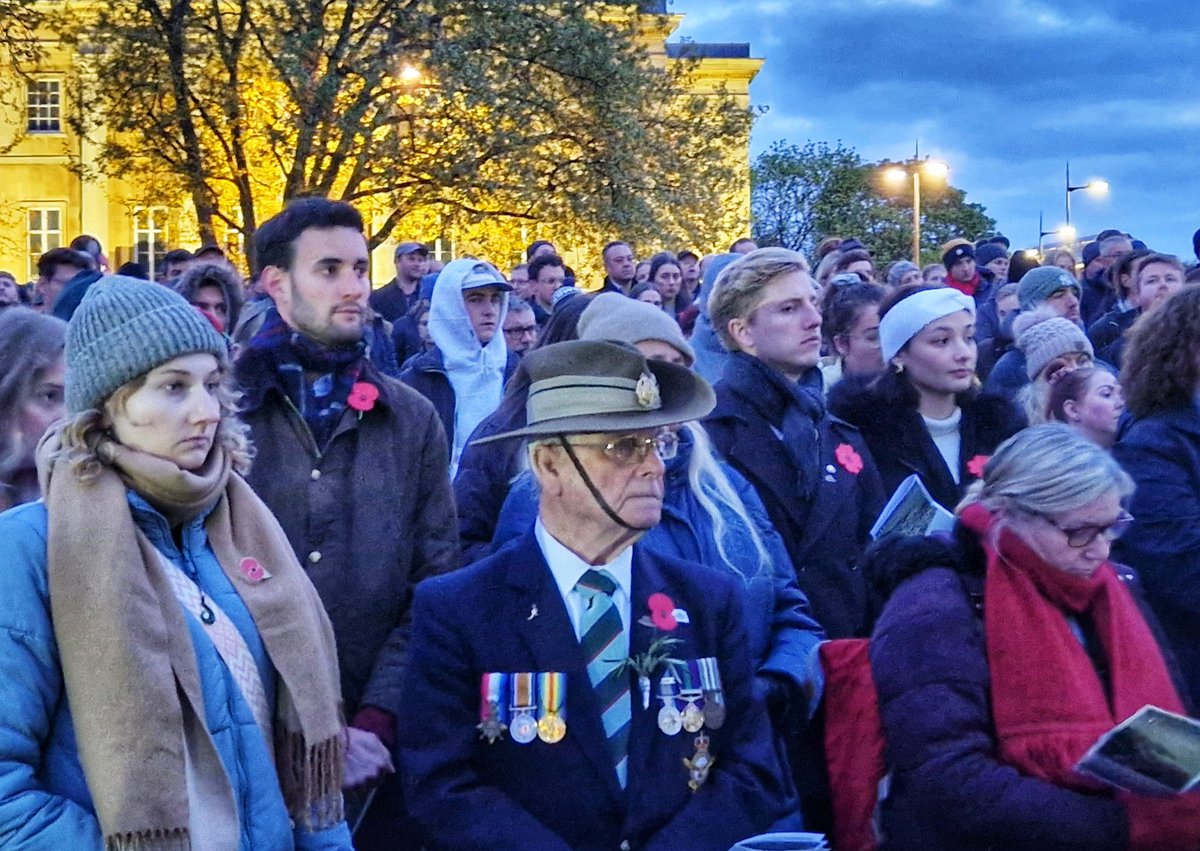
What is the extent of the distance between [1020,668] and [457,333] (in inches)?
177

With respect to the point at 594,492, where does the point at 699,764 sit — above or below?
below

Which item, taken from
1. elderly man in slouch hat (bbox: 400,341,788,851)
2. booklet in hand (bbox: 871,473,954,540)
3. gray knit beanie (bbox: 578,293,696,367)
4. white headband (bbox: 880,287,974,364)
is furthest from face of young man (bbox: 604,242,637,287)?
elderly man in slouch hat (bbox: 400,341,788,851)

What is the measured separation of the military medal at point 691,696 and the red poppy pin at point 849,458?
1.82 m

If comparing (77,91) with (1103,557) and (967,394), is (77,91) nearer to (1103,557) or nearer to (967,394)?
(967,394)

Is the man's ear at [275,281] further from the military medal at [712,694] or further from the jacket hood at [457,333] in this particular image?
the jacket hood at [457,333]

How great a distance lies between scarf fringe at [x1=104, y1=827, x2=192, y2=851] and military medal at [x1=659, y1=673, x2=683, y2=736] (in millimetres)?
1054

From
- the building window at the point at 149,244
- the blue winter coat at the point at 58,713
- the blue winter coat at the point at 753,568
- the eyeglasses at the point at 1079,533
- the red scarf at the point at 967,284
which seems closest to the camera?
the blue winter coat at the point at 58,713

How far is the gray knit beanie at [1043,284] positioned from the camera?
993cm

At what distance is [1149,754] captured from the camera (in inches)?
145

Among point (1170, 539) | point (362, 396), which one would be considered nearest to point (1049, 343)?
point (1170, 539)

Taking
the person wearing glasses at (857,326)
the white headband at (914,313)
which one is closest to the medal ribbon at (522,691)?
the white headband at (914,313)

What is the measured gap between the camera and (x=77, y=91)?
24.8 metres

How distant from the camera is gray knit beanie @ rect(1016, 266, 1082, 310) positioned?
32.6 ft

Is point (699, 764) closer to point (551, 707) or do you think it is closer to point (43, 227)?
point (551, 707)
